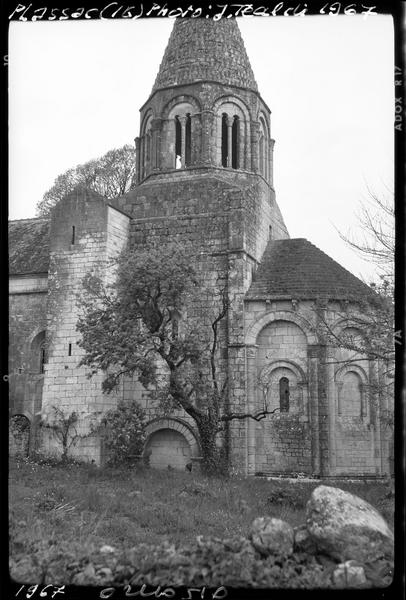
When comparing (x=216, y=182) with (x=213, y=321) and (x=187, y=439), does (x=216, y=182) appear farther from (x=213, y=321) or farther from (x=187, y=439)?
(x=187, y=439)

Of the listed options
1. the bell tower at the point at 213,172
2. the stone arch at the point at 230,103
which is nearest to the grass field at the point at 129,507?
the bell tower at the point at 213,172

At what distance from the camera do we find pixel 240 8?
732cm

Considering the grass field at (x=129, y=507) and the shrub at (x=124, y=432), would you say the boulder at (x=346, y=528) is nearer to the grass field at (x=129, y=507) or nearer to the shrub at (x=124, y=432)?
the grass field at (x=129, y=507)

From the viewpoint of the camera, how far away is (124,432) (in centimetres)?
1777

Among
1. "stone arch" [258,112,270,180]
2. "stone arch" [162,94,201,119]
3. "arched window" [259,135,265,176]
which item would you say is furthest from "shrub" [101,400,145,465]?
"stone arch" [162,94,201,119]

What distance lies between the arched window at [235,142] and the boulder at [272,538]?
16.3 m

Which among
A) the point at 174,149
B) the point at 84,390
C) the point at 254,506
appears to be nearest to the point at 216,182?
the point at 174,149

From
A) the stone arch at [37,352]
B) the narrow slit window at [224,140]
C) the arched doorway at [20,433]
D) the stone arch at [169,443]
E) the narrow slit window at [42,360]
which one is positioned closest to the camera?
the stone arch at [169,443]

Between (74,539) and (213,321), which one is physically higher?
(213,321)

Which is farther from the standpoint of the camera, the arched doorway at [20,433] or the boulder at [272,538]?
the arched doorway at [20,433]

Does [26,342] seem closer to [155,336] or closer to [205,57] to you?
[155,336]

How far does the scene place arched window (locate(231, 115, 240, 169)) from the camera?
23472 millimetres

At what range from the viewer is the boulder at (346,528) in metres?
8.79

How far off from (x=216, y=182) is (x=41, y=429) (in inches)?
399
